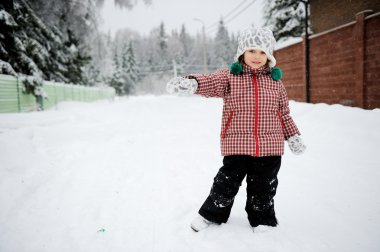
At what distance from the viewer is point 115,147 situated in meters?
5.73

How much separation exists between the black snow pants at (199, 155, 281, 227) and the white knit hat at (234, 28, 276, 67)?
906 millimetres

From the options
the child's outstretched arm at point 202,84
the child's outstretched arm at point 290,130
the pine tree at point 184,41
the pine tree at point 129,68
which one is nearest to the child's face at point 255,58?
the child's outstretched arm at point 202,84

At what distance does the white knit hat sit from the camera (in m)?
2.30

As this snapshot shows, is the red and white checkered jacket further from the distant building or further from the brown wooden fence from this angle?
the distant building

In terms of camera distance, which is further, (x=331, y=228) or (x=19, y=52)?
(x=19, y=52)

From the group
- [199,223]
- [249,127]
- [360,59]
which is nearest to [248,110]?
[249,127]

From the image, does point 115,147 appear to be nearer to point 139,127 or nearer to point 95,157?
point 95,157

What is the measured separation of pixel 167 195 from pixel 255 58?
1.77m

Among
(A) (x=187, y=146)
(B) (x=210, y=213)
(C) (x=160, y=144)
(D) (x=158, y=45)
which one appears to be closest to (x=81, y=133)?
(C) (x=160, y=144)

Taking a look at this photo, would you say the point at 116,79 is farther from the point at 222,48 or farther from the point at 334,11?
the point at 334,11

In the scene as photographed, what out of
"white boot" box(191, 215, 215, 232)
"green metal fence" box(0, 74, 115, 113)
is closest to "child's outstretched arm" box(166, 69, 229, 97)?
"white boot" box(191, 215, 215, 232)

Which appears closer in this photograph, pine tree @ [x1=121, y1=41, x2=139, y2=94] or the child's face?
the child's face

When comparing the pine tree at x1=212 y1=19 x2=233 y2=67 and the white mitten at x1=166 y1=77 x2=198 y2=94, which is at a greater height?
the pine tree at x1=212 y1=19 x2=233 y2=67

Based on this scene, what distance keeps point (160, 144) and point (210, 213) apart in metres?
3.78
